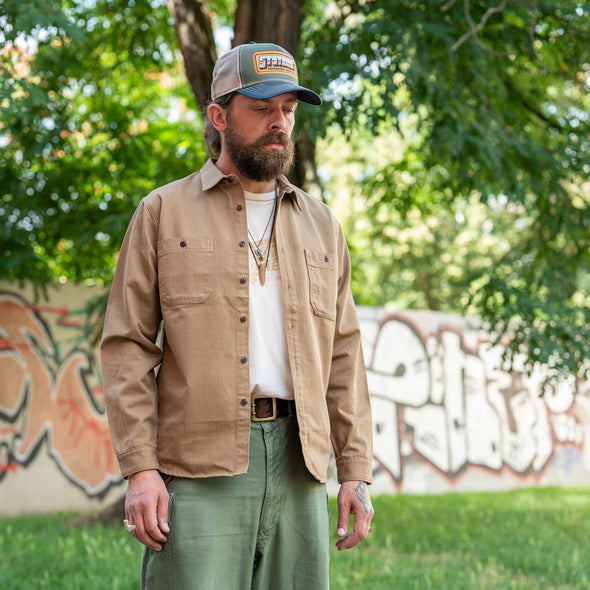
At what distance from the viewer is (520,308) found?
21.6 feet

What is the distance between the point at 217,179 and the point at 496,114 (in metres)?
5.36

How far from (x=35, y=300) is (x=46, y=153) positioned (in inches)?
63.2

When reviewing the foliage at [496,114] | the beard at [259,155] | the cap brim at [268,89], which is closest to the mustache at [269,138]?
the beard at [259,155]

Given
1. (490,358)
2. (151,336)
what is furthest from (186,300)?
(490,358)

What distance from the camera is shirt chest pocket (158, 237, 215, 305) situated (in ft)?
7.36

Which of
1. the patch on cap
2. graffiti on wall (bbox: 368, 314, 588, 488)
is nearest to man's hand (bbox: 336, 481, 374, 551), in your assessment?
the patch on cap

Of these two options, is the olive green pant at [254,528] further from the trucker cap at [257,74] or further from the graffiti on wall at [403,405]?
the graffiti on wall at [403,405]

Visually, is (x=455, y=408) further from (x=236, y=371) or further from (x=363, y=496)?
(x=236, y=371)

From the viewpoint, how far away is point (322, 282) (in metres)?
2.46

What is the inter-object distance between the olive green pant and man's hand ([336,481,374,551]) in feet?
0.20

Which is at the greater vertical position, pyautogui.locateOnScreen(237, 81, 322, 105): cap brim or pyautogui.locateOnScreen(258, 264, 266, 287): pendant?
pyautogui.locateOnScreen(237, 81, 322, 105): cap brim

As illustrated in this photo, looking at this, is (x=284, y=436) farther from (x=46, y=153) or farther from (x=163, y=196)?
(x=46, y=153)

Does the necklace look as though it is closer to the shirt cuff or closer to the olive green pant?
Answer: the olive green pant

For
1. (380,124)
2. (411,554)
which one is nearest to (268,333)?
(411,554)
